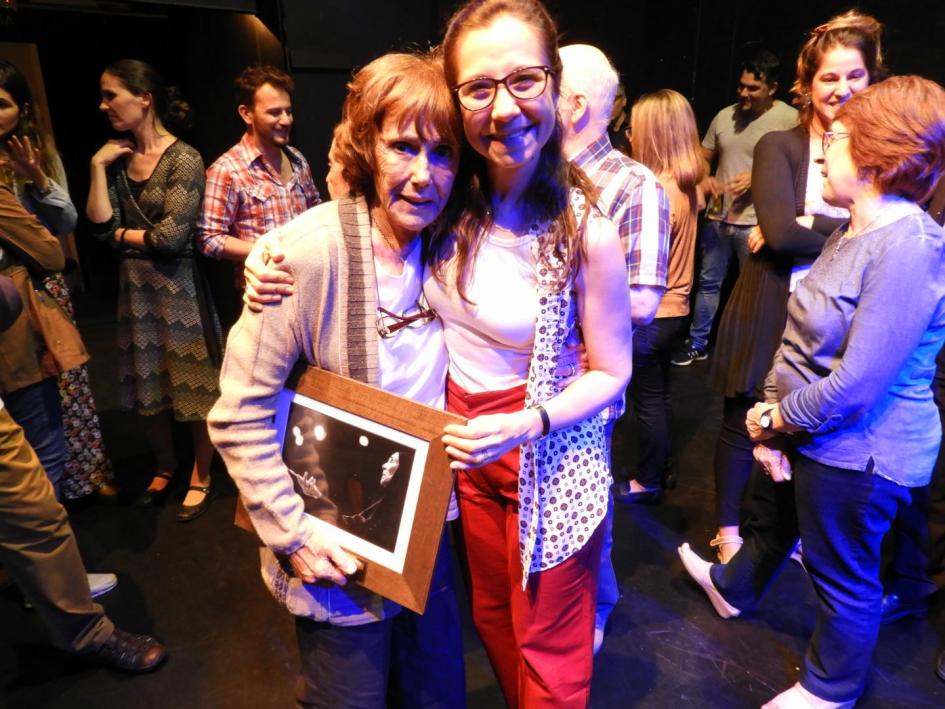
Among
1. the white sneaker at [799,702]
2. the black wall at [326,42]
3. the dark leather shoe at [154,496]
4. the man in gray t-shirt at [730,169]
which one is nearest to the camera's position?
the white sneaker at [799,702]

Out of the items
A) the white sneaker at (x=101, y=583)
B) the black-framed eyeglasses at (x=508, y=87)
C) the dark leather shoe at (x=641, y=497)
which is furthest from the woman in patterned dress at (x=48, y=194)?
the dark leather shoe at (x=641, y=497)

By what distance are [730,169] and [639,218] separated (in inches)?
124

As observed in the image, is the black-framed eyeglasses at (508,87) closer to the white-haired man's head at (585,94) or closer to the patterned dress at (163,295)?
the white-haired man's head at (585,94)

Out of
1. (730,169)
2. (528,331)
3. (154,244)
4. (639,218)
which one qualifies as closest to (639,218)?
(639,218)

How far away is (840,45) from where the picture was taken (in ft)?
7.02

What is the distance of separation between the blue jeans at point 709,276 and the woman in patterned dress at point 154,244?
3678 millimetres

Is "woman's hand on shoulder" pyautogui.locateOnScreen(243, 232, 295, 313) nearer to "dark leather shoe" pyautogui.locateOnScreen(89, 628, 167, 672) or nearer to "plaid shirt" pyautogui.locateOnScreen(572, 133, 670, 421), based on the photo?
"plaid shirt" pyautogui.locateOnScreen(572, 133, 670, 421)

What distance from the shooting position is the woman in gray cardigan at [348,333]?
3.75 feet

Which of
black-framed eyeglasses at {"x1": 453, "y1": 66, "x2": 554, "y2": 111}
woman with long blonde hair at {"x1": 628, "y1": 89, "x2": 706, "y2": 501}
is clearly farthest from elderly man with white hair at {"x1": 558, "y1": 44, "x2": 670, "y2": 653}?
black-framed eyeglasses at {"x1": 453, "y1": 66, "x2": 554, "y2": 111}

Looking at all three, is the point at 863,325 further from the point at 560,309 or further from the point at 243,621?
Answer: the point at 243,621

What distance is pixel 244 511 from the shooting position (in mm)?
1298

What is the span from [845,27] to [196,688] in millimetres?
2974

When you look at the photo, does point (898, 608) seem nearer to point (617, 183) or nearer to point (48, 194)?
point (617, 183)

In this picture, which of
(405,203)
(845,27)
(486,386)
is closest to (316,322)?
(405,203)
